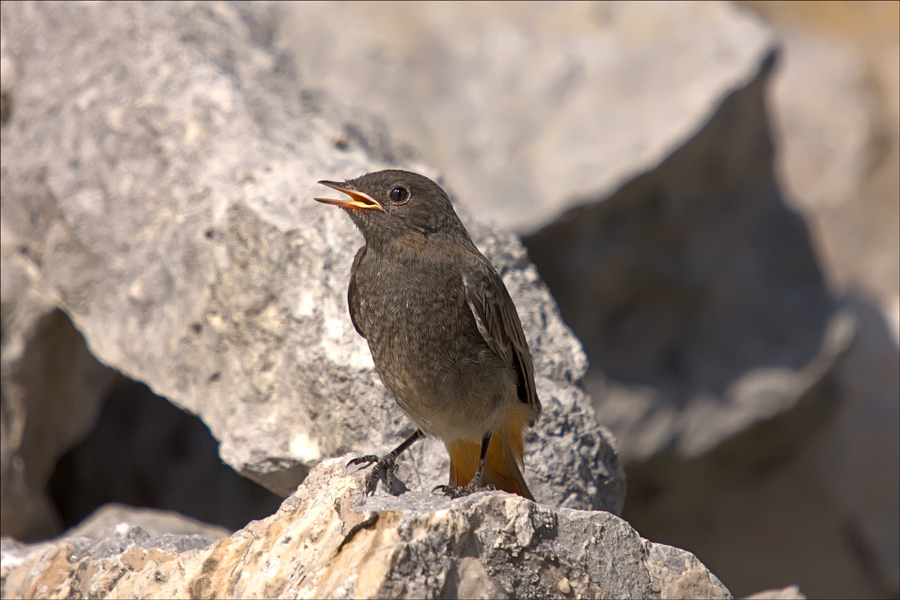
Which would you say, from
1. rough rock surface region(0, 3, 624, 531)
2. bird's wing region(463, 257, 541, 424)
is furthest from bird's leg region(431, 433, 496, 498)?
rough rock surface region(0, 3, 624, 531)

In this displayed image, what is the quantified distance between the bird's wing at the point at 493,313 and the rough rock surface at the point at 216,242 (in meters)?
0.71

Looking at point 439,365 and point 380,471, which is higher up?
point 439,365

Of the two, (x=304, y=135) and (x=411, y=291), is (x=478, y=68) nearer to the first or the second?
(x=304, y=135)

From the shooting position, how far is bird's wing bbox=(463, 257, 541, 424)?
12.1ft

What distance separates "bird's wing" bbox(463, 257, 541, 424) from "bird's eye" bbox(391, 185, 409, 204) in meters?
0.44

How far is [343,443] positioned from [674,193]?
4191mm

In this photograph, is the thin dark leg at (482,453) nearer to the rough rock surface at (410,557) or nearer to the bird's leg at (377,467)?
the bird's leg at (377,467)

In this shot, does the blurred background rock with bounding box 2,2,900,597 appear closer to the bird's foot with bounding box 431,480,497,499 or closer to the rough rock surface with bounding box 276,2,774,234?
the rough rock surface with bounding box 276,2,774,234

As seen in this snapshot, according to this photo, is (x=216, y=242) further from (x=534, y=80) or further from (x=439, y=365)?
(x=534, y=80)

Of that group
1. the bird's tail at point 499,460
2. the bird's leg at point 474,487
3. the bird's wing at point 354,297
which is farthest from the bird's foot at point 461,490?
the bird's wing at point 354,297

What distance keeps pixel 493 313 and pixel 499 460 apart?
739mm

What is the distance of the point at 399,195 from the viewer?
390cm

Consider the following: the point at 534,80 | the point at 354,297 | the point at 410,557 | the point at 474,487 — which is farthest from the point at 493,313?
the point at 534,80

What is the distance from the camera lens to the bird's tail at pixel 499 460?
3943mm
